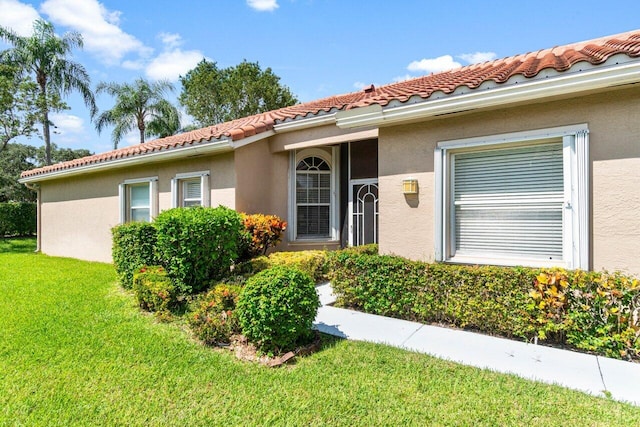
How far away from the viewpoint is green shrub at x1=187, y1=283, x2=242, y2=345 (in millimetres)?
5352

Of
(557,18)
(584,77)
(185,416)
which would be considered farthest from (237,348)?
(557,18)

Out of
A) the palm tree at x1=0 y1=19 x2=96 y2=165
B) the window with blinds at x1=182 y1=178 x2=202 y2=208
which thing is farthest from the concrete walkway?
the palm tree at x1=0 y1=19 x2=96 y2=165

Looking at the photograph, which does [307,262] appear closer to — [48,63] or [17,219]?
[48,63]

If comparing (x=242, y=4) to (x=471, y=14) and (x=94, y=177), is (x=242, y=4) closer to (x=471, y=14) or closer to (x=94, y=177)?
(x=471, y=14)

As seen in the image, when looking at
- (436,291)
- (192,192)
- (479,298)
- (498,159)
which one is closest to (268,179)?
(192,192)

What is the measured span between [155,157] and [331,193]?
5704 mm

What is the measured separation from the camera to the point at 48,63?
24.1m

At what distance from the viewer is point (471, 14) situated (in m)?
11.3

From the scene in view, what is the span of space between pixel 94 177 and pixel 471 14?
50.4 feet

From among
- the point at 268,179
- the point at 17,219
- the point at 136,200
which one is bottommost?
the point at 17,219

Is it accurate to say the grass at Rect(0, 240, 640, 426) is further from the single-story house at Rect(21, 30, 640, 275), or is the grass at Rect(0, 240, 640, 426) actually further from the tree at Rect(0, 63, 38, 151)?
the tree at Rect(0, 63, 38, 151)

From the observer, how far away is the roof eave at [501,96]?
4.87 meters

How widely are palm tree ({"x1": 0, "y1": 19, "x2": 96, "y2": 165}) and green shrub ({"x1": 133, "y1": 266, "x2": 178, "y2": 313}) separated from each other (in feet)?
66.0

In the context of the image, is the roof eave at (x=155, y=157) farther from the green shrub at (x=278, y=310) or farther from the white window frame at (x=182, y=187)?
the green shrub at (x=278, y=310)
